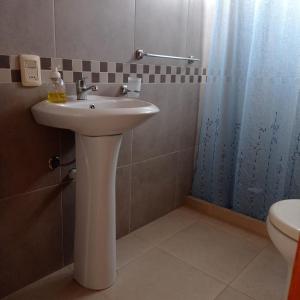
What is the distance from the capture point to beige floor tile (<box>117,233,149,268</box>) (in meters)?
1.54

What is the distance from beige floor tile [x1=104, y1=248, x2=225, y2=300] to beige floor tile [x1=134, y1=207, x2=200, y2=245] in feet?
0.66

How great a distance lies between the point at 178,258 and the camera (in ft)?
5.16

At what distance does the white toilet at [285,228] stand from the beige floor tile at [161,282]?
0.43m

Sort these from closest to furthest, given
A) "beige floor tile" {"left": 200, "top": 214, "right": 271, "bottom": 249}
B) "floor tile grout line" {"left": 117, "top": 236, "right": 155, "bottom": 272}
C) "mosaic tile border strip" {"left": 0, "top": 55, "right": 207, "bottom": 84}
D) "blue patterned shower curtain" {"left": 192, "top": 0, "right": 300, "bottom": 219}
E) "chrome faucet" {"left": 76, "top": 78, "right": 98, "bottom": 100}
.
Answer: "mosaic tile border strip" {"left": 0, "top": 55, "right": 207, "bottom": 84}, "chrome faucet" {"left": 76, "top": 78, "right": 98, "bottom": 100}, "floor tile grout line" {"left": 117, "top": 236, "right": 155, "bottom": 272}, "blue patterned shower curtain" {"left": 192, "top": 0, "right": 300, "bottom": 219}, "beige floor tile" {"left": 200, "top": 214, "right": 271, "bottom": 249}

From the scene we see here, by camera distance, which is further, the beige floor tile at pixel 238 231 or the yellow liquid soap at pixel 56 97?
the beige floor tile at pixel 238 231

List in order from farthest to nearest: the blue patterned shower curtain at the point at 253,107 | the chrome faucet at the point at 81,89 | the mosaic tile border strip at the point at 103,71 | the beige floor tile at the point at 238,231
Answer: the beige floor tile at the point at 238,231 < the blue patterned shower curtain at the point at 253,107 < the chrome faucet at the point at 81,89 < the mosaic tile border strip at the point at 103,71

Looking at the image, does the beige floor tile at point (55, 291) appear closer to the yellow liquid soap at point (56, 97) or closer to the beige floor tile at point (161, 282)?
the beige floor tile at point (161, 282)

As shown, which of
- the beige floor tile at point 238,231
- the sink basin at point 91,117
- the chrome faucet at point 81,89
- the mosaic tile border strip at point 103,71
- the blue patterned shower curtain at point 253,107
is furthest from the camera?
the beige floor tile at point 238,231

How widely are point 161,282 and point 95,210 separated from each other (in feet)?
1.63

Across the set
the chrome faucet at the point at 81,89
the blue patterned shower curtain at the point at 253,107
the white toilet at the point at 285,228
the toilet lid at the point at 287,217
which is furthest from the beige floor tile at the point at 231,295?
the chrome faucet at the point at 81,89

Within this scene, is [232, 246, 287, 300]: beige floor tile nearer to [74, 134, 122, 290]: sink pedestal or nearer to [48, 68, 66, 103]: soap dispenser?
[74, 134, 122, 290]: sink pedestal

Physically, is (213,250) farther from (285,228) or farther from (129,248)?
(285,228)

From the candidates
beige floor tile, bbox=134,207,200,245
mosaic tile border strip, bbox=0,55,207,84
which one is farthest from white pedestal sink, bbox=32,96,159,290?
beige floor tile, bbox=134,207,200,245

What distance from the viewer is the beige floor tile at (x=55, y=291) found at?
126 cm
